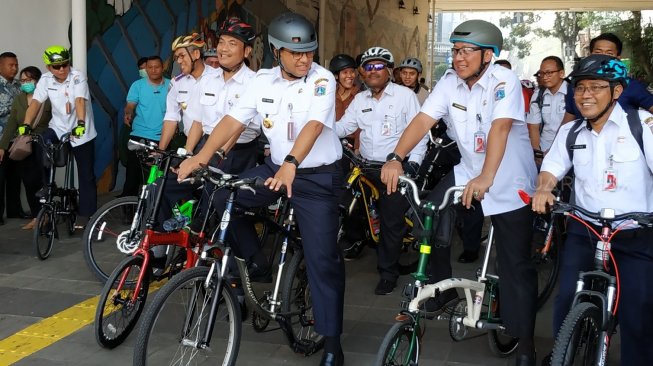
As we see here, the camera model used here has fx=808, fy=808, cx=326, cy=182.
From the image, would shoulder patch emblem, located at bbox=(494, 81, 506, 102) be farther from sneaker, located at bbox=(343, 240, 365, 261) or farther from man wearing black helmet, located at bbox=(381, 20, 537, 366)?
sneaker, located at bbox=(343, 240, 365, 261)

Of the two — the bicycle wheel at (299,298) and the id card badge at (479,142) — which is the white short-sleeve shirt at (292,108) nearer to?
the bicycle wheel at (299,298)

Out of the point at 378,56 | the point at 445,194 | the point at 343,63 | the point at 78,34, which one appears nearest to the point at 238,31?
the point at 378,56

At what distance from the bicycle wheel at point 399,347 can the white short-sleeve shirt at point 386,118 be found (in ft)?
9.68

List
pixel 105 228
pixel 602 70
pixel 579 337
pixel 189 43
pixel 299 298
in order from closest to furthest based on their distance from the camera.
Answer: pixel 579 337
pixel 602 70
pixel 299 298
pixel 105 228
pixel 189 43

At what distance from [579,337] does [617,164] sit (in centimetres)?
83

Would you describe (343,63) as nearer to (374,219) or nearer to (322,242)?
(374,219)

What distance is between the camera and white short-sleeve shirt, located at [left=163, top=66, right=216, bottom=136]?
6.11 metres

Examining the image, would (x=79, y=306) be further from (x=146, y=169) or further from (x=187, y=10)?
(x=187, y=10)

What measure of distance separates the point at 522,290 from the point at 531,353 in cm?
34

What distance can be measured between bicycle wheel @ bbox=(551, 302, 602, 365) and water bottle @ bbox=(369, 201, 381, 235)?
355cm

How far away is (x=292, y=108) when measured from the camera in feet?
13.8

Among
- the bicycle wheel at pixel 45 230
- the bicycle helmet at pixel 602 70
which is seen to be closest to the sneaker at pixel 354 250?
the bicycle wheel at pixel 45 230

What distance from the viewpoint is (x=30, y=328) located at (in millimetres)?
5016

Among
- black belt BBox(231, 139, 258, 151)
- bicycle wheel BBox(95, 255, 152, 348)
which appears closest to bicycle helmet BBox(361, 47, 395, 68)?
black belt BBox(231, 139, 258, 151)
